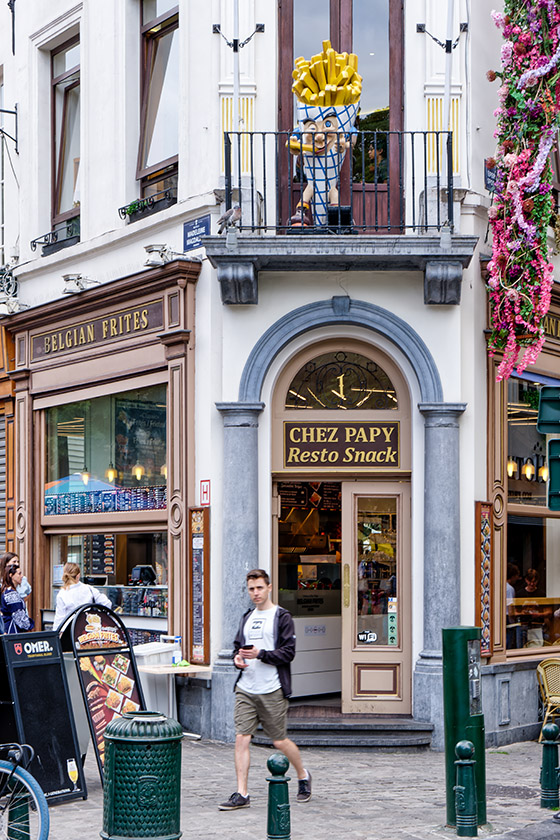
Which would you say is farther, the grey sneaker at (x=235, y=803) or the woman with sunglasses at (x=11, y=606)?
the woman with sunglasses at (x=11, y=606)

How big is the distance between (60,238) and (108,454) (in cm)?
293

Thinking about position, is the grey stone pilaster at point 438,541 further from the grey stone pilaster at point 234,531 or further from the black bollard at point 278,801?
the black bollard at point 278,801

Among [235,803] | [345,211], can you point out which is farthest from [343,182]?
[235,803]

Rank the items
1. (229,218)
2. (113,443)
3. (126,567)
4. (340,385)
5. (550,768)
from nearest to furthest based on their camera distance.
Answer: (550,768), (229,218), (340,385), (126,567), (113,443)

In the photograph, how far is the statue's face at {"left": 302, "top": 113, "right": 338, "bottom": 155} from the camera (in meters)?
11.6

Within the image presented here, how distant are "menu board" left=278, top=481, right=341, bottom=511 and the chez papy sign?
2.29m

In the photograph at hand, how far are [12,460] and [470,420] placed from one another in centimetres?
640

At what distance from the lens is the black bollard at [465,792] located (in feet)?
24.8

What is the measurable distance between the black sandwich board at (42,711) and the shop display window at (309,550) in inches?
183

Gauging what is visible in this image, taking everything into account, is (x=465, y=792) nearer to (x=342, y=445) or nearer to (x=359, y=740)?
(x=359, y=740)

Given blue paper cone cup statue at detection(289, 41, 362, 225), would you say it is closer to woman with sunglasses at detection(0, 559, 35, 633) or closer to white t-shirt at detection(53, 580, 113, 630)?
white t-shirt at detection(53, 580, 113, 630)

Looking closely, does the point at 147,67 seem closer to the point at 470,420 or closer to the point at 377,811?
the point at 470,420

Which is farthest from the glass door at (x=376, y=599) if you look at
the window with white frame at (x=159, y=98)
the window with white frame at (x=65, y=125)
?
the window with white frame at (x=65, y=125)

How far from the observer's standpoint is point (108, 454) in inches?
542
